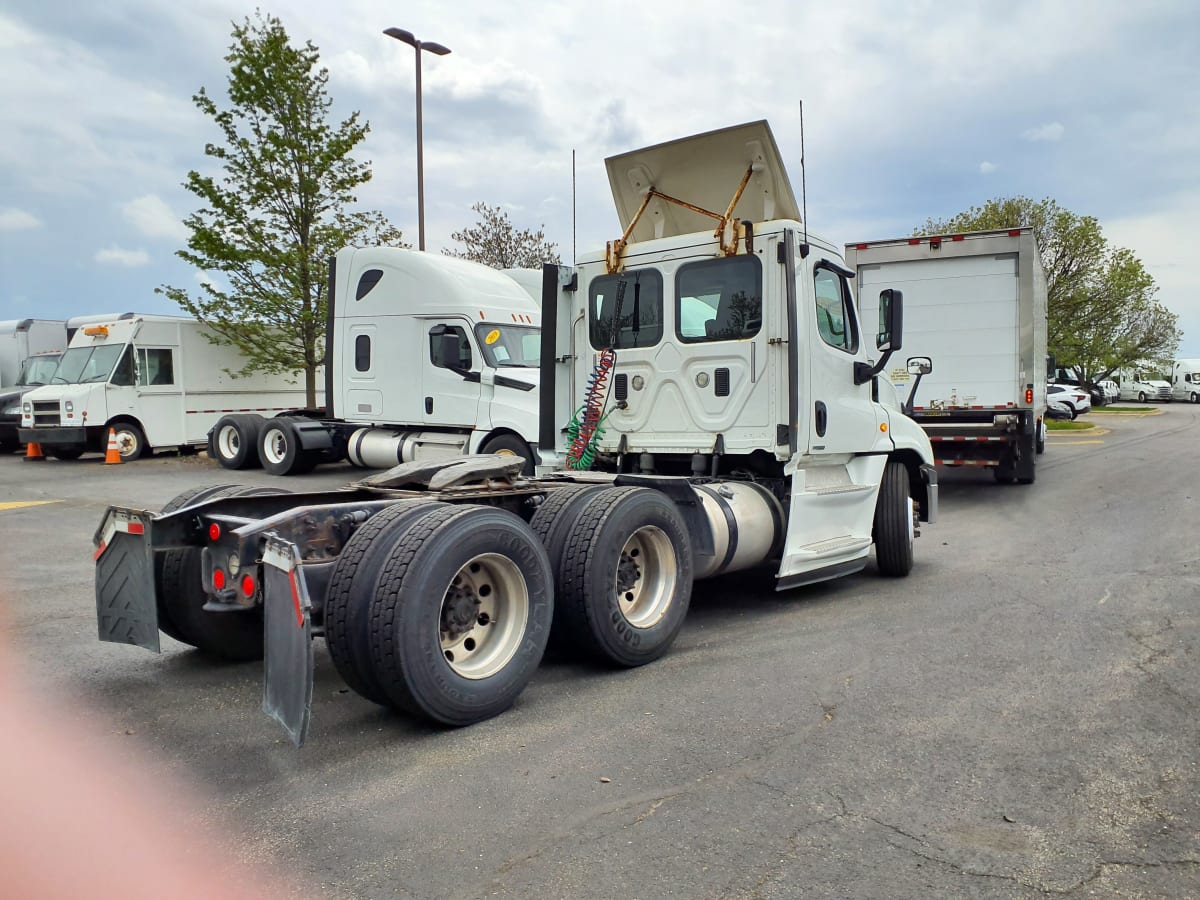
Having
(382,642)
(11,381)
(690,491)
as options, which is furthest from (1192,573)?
(11,381)

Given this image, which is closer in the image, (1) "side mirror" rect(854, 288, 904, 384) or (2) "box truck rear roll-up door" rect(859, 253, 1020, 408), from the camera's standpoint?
(1) "side mirror" rect(854, 288, 904, 384)

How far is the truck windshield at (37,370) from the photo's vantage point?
20.0 meters

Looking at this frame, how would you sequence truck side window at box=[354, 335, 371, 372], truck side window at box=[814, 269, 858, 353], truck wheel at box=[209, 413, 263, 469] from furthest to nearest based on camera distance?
1. truck wheel at box=[209, 413, 263, 469]
2. truck side window at box=[354, 335, 371, 372]
3. truck side window at box=[814, 269, 858, 353]

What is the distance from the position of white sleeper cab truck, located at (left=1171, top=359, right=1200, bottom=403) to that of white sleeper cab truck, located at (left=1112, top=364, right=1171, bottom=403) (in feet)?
1.56

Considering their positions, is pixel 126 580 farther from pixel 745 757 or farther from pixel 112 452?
pixel 112 452

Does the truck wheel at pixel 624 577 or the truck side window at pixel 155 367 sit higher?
the truck side window at pixel 155 367

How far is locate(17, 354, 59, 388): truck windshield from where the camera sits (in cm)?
2002

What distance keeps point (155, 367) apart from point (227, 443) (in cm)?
320

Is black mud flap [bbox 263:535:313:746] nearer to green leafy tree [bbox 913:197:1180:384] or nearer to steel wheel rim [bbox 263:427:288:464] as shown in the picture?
steel wheel rim [bbox 263:427:288:464]

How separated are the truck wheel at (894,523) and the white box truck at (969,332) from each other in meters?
5.46

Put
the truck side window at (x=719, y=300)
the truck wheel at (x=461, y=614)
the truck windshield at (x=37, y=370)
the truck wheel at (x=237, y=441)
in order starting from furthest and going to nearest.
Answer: the truck windshield at (x=37, y=370)
the truck wheel at (x=237, y=441)
the truck side window at (x=719, y=300)
the truck wheel at (x=461, y=614)

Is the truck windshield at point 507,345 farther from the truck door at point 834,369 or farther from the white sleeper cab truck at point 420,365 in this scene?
the truck door at point 834,369

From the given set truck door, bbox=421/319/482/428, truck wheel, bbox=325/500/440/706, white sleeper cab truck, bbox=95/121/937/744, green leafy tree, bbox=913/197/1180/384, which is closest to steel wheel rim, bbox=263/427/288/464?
truck door, bbox=421/319/482/428

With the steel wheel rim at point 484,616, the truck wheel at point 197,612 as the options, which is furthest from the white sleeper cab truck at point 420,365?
the steel wheel rim at point 484,616
